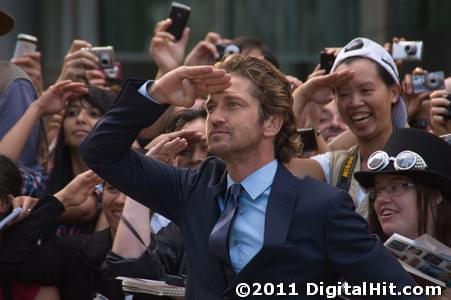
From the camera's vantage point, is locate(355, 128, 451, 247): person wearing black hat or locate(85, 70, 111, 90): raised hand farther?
locate(85, 70, 111, 90): raised hand

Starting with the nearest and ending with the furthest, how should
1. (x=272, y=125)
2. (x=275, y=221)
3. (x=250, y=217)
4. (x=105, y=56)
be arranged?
1. (x=275, y=221)
2. (x=250, y=217)
3. (x=272, y=125)
4. (x=105, y=56)

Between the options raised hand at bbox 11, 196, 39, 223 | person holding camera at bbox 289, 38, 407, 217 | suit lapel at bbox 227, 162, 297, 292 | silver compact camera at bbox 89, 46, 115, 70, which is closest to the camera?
suit lapel at bbox 227, 162, 297, 292

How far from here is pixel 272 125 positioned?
17.9 ft

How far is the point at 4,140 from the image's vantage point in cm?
721

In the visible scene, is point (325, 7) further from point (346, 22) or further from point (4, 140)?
point (4, 140)

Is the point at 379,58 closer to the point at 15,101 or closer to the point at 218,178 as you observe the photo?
the point at 218,178

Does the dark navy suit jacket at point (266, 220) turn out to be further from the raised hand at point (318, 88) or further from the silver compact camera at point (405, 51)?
the silver compact camera at point (405, 51)

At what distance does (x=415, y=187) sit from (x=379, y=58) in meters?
1.17

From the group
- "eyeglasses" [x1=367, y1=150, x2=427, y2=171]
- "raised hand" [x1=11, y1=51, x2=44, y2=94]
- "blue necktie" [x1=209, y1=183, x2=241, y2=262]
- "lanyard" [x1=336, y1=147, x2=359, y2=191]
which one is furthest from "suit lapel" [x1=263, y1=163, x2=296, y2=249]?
"raised hand" [x1=11, y1=51, x2=44, y2=94]

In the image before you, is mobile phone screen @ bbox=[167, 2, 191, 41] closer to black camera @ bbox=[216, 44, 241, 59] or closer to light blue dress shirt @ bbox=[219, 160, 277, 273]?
black camera @ bbox=[216, 44, 241, 59]

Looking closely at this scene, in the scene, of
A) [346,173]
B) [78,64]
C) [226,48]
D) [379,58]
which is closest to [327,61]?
[379,58]

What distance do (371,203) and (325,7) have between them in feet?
30.0

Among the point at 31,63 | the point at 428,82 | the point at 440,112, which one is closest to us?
the point at 440,112

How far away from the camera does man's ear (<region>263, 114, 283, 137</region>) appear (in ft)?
17.8
